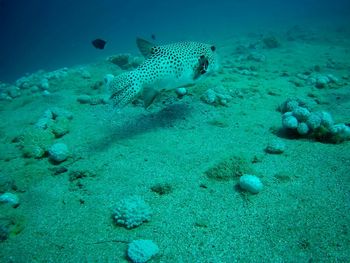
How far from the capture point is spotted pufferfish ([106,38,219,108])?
18.5 ft

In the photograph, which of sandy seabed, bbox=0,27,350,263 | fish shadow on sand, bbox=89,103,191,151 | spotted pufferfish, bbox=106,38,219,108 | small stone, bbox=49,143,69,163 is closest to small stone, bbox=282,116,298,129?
sandy seabed, bbox=0,27,350,263

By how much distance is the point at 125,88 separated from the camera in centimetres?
563

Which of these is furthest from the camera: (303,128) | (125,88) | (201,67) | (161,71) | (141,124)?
(141,124)

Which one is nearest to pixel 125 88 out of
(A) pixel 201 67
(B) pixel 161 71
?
(B) pixel 161 71

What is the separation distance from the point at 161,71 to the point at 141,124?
1.44 m

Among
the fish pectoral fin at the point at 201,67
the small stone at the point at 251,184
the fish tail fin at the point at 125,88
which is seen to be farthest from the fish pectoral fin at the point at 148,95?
the small stone at the point at 251,184

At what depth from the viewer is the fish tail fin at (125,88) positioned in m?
5.58

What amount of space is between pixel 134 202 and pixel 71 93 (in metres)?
7.21

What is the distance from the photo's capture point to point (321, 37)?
68.4ft

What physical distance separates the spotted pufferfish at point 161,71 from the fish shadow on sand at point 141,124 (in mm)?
787

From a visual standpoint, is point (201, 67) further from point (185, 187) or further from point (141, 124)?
point (185, 187)

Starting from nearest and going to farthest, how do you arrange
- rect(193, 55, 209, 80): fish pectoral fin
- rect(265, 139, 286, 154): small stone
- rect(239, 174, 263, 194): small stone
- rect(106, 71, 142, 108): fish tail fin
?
rect(239, 174, 263, 194): small stone
rect(265, 139, 286, 154): small stone
rect(106, 71, 142, 108): fish tail fin
rect(193, 55, 209, 80): fish pectoral fin

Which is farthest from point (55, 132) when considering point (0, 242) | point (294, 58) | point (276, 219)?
point (294, 58)

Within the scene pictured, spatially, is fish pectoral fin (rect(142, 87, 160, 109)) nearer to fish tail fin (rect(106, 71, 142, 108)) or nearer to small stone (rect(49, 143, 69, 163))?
fish tail fin (rect(106, 71, 142, 108))
